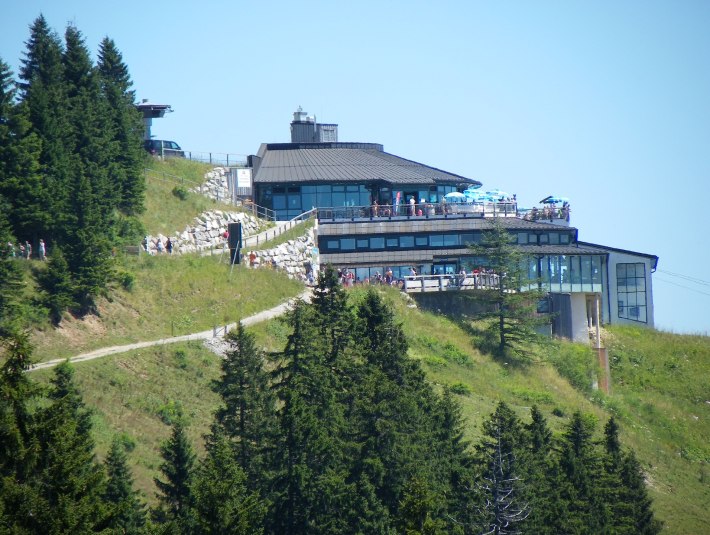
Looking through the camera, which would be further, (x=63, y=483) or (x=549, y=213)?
(x=549, y=213)

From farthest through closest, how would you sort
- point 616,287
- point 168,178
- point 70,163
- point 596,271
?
point 616,287, point 596,271, point 168,178, point 70,163

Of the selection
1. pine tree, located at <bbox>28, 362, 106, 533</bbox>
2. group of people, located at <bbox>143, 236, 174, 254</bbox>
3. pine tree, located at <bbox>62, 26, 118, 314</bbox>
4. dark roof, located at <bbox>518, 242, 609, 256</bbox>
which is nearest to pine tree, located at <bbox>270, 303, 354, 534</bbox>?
Result: pine tree, located at <bbox>28, 362, 106, 533</bbox>

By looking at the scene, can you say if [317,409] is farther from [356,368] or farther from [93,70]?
[93,70]

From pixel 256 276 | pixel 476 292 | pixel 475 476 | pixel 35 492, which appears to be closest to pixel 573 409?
pixel 476 292

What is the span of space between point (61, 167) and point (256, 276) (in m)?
13.0

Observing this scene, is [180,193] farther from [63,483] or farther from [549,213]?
[63,483]

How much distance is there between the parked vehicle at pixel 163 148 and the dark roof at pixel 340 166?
5.84 meters

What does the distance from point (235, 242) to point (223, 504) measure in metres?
39.3

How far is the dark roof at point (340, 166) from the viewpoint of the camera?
94562 mm

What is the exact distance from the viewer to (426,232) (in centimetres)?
9112

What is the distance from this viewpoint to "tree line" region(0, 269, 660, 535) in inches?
1812

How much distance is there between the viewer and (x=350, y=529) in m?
50.5

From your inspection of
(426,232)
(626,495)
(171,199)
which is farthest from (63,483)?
(426,232)

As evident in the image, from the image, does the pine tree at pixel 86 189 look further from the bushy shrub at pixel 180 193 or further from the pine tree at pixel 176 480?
the pine tree at pixel 176 480
